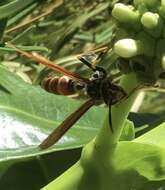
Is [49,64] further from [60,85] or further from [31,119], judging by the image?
[31,119]

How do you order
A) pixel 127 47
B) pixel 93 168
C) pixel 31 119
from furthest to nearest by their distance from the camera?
1. pixel 31 119
2. pixel 93 168
3. pixel 127 47

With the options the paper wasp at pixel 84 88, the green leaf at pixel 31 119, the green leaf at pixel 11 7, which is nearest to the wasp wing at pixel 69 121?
the paper wasp at pixel 84 88

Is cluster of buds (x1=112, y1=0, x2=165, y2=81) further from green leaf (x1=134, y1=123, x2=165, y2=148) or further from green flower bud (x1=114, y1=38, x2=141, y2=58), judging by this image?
green leaf (x1=134, y1=123, x2=165, y2=148)

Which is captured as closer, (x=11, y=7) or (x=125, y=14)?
(x=125, y=14)

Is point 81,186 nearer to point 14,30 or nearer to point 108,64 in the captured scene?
point 108,64

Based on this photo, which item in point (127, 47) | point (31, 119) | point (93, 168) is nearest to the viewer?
point (127, 47)

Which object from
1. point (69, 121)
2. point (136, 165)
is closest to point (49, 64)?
point (69, 121)
